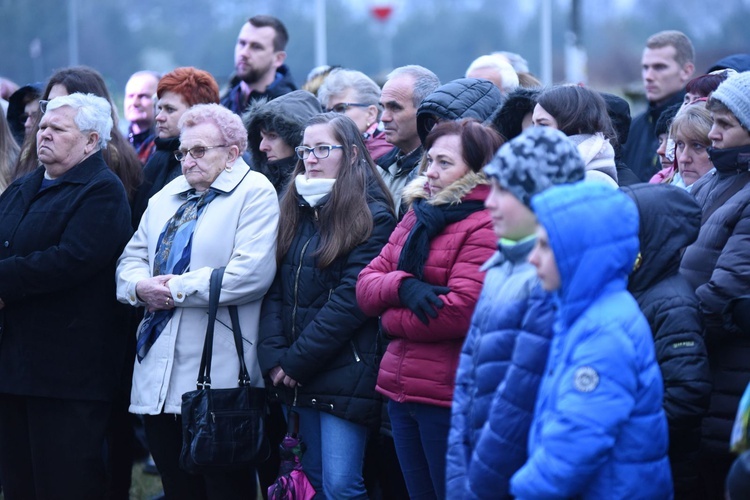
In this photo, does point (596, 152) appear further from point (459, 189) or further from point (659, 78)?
point (659, 78)

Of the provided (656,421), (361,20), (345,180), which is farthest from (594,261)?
(361,20)

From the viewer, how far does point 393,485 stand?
5.15 m

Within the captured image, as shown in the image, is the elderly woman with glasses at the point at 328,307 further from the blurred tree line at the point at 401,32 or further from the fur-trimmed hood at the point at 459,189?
the blurred tree line at the point at 401,32

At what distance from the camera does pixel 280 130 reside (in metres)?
5.38

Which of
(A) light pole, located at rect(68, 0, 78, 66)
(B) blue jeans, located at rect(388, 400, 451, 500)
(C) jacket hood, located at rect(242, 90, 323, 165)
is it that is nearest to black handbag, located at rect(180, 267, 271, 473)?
(B) blue jeans, located at rect(388, 400, 451, 500)

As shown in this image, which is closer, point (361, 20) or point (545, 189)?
point (545, 189)

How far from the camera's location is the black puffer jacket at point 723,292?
3805 millimetres

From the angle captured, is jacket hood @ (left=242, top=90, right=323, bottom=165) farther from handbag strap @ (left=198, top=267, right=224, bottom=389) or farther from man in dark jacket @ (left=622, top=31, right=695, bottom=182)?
man in dark jacket @ (left=622, top=31, right=695, bottom=182)

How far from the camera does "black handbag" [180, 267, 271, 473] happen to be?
4.59m

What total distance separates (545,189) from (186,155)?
2.44m

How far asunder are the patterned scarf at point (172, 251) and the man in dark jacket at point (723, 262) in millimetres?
2313

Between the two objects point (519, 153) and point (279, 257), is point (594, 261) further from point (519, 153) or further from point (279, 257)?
point (279, 257)

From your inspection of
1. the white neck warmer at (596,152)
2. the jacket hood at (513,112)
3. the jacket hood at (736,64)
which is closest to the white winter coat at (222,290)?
the jacket hood at (513,112)

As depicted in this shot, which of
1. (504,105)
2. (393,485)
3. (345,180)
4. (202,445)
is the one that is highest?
(504,105)
